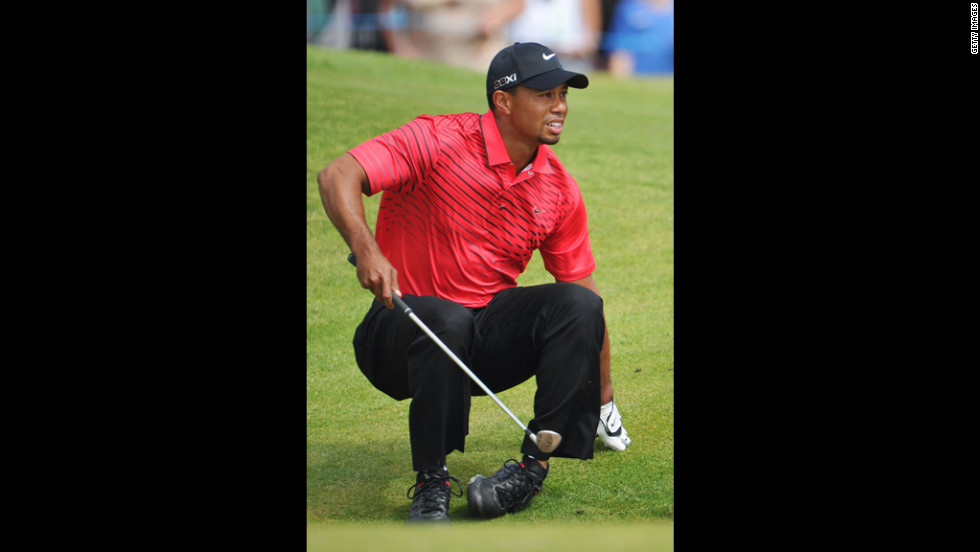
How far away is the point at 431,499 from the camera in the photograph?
2.82 meters

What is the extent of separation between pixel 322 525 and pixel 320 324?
1.13 meters

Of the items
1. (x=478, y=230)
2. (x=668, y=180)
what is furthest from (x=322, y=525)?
(x=668, y=180)

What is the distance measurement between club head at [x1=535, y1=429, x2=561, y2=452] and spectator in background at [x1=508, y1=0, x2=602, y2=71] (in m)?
1.61

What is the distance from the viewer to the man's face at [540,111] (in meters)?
3.02

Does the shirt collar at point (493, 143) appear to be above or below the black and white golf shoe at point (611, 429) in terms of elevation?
above

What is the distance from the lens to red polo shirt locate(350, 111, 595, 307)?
3.06 m

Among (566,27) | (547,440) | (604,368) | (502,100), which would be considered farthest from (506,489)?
(566,27)

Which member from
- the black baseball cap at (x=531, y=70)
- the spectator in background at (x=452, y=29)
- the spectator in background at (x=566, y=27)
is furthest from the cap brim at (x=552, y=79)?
the spectator in background at (x=452, y=29)

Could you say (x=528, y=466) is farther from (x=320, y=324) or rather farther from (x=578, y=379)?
(x=320, y=324)

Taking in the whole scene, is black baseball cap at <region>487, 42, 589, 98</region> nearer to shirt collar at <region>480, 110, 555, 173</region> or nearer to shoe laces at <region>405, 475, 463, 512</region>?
shirt collar at <region>480, 110, 555, 173</region>

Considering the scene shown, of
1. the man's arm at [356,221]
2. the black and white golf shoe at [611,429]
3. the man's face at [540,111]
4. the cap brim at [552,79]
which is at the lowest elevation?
the black and white golf shoe at [611,429]

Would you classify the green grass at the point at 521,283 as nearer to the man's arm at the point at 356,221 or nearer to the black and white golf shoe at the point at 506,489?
the black and white golf shoe at the point at 506,489

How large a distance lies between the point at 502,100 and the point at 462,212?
34 centimetres

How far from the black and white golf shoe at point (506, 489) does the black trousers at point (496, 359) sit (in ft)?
0.18
